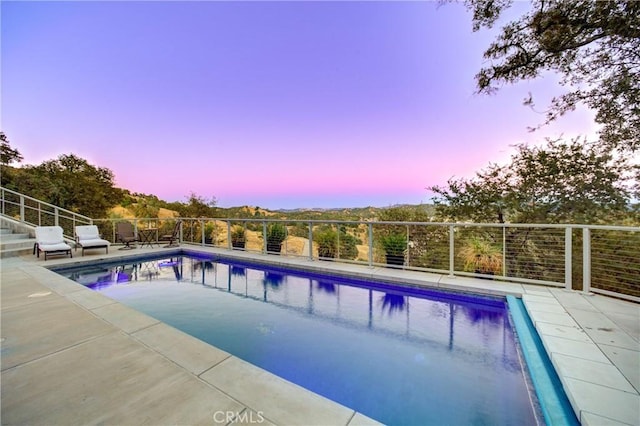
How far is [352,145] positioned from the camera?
36.2ft

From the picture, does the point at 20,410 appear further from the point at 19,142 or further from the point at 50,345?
the point at 19,142

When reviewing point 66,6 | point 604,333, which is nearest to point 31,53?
point 66,6

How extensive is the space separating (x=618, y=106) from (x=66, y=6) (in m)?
11.1

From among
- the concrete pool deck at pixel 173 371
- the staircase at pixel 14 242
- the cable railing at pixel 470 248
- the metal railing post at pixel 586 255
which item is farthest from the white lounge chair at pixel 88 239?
the metal railing post at pixel 586 255

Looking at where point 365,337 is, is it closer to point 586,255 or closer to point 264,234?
point 586,255

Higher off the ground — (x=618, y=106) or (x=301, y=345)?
(x=618, y=106)

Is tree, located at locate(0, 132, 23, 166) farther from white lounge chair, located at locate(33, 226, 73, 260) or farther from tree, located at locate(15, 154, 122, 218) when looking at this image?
white lounge chair, located at locate(33, 226, 73, 260)

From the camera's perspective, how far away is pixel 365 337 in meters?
3.46

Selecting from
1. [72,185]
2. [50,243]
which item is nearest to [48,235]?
[50,243]

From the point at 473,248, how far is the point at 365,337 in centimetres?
338

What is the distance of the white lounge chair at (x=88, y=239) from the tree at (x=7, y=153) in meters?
7.68

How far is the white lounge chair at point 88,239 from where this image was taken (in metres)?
7.52

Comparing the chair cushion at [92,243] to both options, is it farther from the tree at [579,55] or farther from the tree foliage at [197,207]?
the tree at [579,55]

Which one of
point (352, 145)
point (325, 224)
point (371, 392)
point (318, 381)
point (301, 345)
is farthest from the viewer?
point (352, 145)
